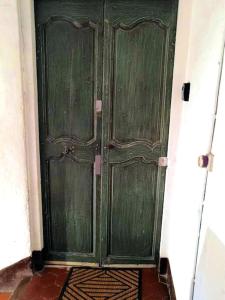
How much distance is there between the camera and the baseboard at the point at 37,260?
2.17 m

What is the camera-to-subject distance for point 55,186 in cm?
213

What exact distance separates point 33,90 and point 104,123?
568 mm

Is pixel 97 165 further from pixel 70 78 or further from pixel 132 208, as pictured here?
pixel 70 78

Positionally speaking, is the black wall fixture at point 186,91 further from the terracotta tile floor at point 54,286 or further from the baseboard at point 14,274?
the baseboard at point 14,274

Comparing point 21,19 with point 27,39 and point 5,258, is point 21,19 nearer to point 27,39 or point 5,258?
point 27,39

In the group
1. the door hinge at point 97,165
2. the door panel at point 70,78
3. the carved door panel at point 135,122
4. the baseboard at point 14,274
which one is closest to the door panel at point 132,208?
the carved door panel at point 135,122

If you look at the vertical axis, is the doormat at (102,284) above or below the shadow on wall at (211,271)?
below

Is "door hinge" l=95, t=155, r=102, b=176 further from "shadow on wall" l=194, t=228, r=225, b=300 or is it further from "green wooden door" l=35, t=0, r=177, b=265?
"shadow on wall" l=194, t=228, r=225, b=300

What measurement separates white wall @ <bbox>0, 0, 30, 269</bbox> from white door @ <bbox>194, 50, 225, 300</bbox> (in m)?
1.32

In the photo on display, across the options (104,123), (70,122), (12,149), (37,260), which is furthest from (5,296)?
(104,123)

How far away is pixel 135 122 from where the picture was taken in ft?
6.49

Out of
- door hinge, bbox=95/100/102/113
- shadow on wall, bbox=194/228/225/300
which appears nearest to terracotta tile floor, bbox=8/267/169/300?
shadow on wall, bbox=194/228/225/300

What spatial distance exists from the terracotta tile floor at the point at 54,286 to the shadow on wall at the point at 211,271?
738mm

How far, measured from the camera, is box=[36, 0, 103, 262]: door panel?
186cm
